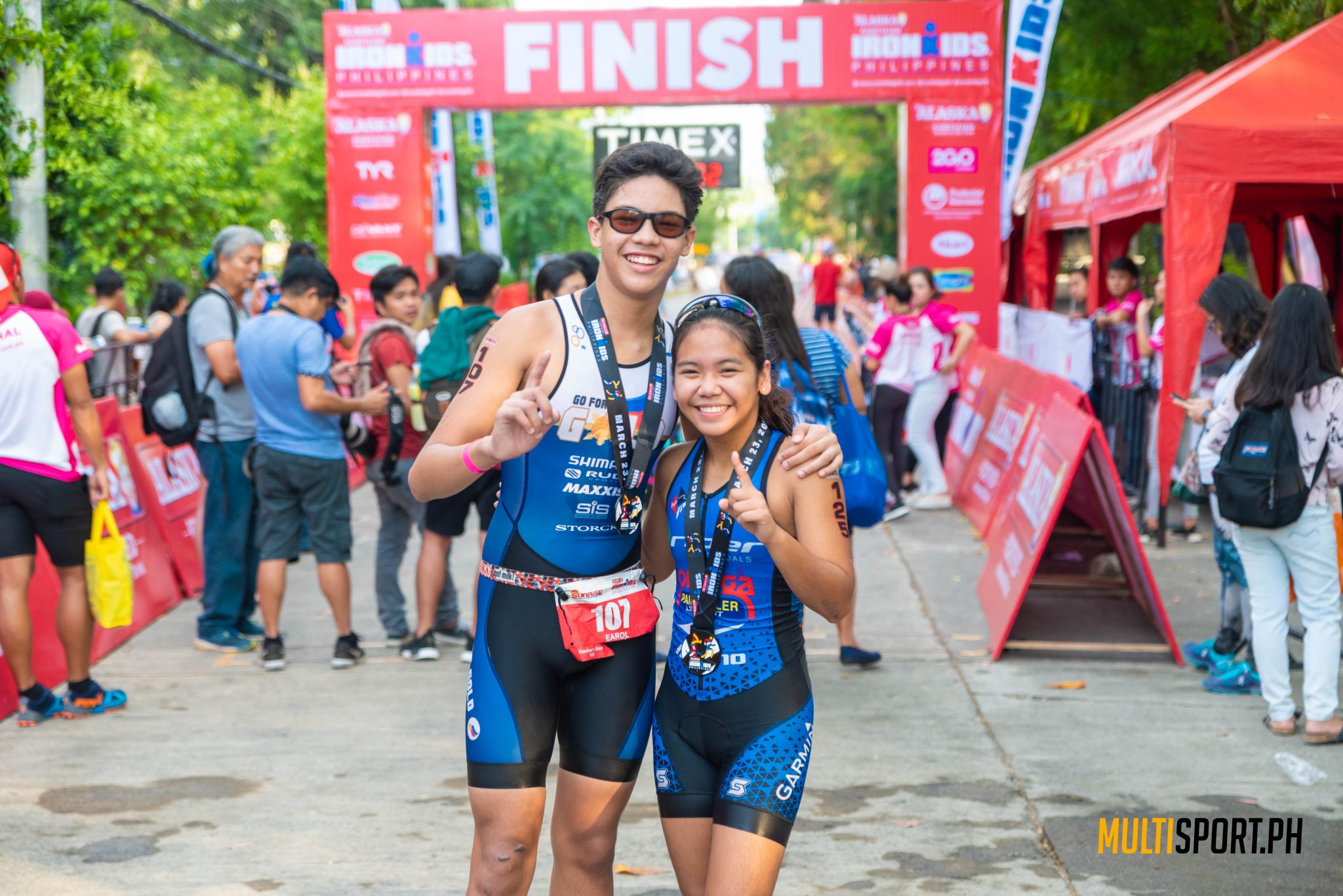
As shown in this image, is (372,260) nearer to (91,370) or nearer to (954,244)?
(91,370)

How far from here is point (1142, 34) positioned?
1512 centimetres

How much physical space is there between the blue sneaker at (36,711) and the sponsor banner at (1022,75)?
445 inches

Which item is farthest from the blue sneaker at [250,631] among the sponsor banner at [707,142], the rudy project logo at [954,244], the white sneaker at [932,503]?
the rudy project logo at [954,244]

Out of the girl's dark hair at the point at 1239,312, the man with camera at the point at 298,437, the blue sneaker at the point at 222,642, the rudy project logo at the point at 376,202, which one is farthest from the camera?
the rudy project logo at the point at 376,202

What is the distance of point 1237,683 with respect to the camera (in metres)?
6.08

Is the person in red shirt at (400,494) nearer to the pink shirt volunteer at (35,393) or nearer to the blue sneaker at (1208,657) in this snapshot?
the pink shirt volunteer at (35,393)

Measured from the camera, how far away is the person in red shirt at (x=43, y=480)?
542 centimetres

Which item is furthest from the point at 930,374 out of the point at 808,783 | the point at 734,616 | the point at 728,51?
the point at 734,616

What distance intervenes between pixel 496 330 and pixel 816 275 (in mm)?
19566

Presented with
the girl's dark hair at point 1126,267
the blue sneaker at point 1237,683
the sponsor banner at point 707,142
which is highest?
the sponsor banner at point 707,142

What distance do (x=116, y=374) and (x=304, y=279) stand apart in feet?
15.8

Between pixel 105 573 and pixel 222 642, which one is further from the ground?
pixel 105 573

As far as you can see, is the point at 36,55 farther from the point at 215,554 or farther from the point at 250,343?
the point at 215,554

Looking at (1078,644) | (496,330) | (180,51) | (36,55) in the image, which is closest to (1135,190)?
(1078,644)
